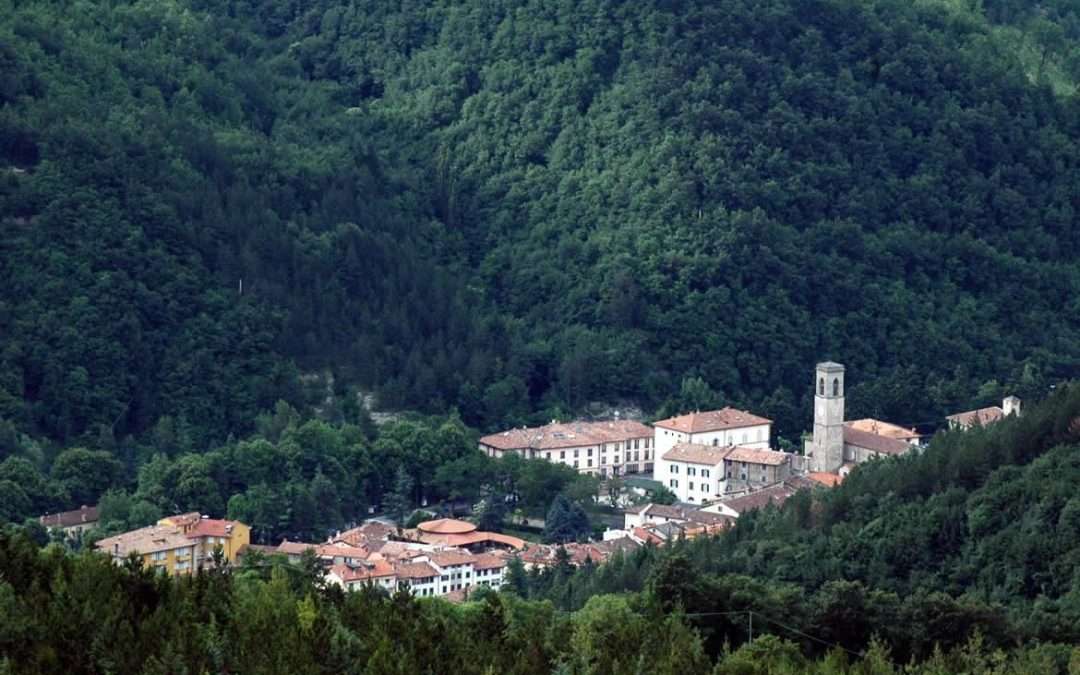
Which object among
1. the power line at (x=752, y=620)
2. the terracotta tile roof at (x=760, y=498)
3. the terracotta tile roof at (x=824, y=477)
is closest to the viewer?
the power line at (x=752, y=620)

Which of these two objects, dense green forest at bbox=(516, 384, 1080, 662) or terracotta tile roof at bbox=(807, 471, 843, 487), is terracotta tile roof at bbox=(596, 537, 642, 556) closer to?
dense green forest at bbox=(516, 384, 1080, 662)

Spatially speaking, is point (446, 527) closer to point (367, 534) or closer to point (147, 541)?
point (367, 534)

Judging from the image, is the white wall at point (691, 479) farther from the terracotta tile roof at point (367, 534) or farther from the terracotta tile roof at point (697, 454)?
the terracotta tile roof at point (367, 534)

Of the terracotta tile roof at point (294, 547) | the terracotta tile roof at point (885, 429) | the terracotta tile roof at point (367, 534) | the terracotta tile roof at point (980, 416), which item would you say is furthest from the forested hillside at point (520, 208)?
the terracotta tile roof at point (294, 547)

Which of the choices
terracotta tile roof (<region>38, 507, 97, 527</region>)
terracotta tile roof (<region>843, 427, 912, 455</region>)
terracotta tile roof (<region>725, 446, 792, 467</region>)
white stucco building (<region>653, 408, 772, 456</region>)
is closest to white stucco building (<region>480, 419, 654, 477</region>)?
white stucco building (<region>653, 408, 772, 456</region>)

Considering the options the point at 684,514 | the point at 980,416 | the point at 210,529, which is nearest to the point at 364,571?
the point at 210,529

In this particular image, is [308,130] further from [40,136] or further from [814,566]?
[814,566]
